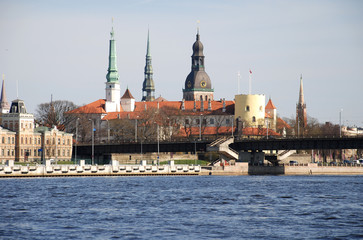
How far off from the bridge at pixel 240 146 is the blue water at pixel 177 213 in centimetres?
4739

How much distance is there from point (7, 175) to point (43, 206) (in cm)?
4658

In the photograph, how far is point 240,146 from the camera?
149m

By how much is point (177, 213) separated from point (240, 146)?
88.6 metres

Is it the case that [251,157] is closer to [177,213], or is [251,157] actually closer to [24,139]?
[24,139]

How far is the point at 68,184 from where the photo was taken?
3856 inches

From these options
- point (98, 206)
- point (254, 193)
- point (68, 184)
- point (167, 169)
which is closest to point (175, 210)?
point (98, 206)

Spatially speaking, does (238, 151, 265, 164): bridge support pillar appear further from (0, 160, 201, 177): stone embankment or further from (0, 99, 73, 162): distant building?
(0, 99, 73, 162): distant building

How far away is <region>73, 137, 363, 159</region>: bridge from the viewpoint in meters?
136

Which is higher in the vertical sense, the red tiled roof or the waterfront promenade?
the red tiled roof

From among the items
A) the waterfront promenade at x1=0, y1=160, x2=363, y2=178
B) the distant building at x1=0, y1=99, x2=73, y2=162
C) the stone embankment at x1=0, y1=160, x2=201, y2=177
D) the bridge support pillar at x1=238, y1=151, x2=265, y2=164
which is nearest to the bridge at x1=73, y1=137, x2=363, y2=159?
the bridge support pillar at x1=238, y1=151, x2=265, y2=164

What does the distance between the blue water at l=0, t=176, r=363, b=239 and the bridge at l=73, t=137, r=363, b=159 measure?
47.4 meters

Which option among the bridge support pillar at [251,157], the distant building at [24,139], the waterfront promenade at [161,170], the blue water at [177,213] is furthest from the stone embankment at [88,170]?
the distant building at [24,139]

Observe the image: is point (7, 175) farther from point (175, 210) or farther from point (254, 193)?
point (175, 210)

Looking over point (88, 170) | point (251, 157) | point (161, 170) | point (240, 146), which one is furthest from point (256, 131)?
point (88, 170)
